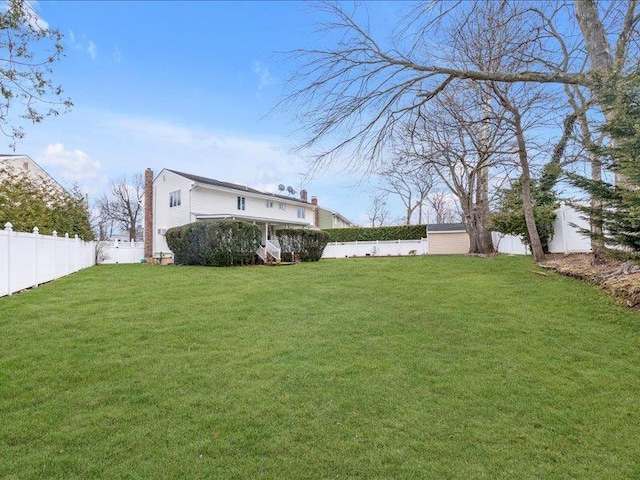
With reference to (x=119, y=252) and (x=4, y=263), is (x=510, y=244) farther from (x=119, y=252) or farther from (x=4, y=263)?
(x=119, y=252)

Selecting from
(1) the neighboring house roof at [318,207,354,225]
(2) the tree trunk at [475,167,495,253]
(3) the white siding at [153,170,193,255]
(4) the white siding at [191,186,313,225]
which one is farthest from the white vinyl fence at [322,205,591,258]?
(3) the white siding at [153,170,193,255]

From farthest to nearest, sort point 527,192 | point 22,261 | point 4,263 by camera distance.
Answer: point 527,192 < point 22,261 < point 4,263

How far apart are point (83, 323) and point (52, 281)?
668cm

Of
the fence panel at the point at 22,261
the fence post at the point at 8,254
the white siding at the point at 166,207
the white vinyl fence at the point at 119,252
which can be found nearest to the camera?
the fence post at the point at 8,254

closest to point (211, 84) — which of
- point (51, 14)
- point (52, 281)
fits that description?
point (51, 14)

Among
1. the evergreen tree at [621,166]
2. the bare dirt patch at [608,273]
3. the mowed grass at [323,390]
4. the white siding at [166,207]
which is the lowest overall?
the mowed grass at [323,390]

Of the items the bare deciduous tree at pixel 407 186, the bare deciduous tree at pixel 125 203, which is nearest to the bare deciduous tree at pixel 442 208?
the bare deciduous tree at pixel 407 186

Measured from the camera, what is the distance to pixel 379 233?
101ft

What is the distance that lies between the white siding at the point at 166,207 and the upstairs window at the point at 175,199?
0.20 m

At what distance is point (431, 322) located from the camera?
6.43 metres

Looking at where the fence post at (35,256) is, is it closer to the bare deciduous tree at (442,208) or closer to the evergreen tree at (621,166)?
the evergreen tree at (621,166)

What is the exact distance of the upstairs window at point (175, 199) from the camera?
23.8 meters

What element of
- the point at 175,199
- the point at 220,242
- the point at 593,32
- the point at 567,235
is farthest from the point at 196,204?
the point at 593,32

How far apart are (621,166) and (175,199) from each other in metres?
23.3
